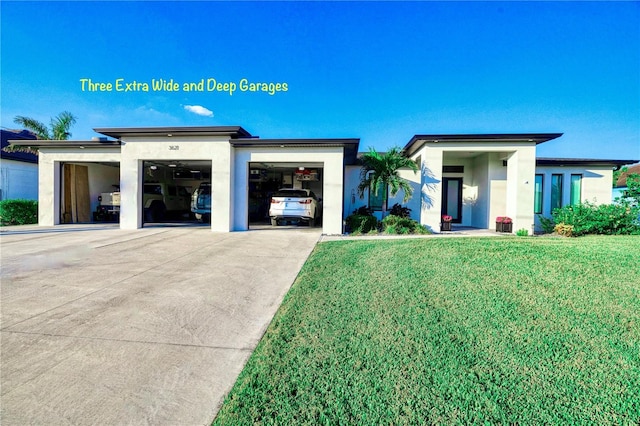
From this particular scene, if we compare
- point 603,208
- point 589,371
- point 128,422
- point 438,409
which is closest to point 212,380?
point 128,422

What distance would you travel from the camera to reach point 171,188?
1712 cm

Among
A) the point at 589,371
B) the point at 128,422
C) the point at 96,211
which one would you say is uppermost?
the point at 96,211

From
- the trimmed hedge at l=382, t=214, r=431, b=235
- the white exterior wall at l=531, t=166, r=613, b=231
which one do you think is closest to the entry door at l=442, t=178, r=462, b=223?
the white exterior wall at l=531, t=166, r=613, b=231

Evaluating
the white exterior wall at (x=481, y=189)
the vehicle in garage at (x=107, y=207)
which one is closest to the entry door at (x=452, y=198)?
the white exterior wall at (x=481, y=189)

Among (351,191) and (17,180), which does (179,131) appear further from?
(17,180)

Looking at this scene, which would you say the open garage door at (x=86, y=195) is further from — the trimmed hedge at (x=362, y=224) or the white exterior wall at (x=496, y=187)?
the white exterior wall at (x=496, y=187)

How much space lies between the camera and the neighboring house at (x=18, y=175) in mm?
14688

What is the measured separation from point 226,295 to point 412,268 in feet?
9.88

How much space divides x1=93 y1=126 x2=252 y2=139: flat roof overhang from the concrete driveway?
5.40 metres

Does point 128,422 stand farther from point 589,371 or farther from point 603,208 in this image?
point 603,208

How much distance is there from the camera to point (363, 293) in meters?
4.02

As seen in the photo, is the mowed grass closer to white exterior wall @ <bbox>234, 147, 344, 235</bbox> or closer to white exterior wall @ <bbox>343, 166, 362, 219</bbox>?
white exterior wall @ <bbox>234, 147, 344, 235</bbox>

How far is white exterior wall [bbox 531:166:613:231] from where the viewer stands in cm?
1215

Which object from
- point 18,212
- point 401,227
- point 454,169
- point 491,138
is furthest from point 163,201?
point 491,138
